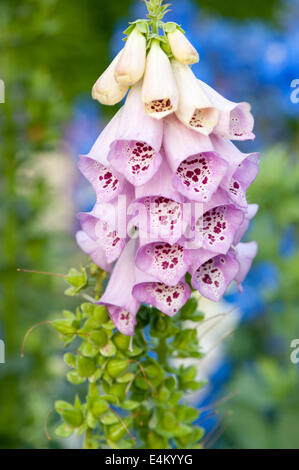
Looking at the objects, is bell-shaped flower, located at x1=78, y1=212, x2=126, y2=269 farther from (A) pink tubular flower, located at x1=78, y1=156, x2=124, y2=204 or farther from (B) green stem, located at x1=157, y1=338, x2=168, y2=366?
(B) green stem, located at x1=157, y1=338, x2=168, y2=366

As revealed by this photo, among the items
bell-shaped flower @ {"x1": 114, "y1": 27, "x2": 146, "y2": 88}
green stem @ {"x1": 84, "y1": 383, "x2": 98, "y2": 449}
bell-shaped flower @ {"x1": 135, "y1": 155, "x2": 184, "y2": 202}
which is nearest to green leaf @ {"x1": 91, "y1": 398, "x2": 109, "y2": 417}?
green stem @ {"x1": 84, "y1": 383, "x2": 98, "y2": 449}

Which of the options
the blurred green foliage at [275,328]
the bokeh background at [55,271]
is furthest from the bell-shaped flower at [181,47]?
the blurred green foliage at [275,328]

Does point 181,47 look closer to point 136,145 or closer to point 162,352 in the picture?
point 136,145

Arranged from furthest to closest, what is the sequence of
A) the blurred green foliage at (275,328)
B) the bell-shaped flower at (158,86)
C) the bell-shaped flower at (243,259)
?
1. the blurred green foliage at (275,328)
2. the bell-shaped flower at (243,259)
3. the bell-shaped flower at (158,86)

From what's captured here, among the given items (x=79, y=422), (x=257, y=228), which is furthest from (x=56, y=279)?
(x=79, y=422)

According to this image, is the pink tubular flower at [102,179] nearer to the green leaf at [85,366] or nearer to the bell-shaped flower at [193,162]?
the bell-shaped flower at [193,162]

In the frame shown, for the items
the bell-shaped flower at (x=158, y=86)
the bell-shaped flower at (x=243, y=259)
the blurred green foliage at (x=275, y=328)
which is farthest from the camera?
the blurred green foliage at (x=275, y=328)
